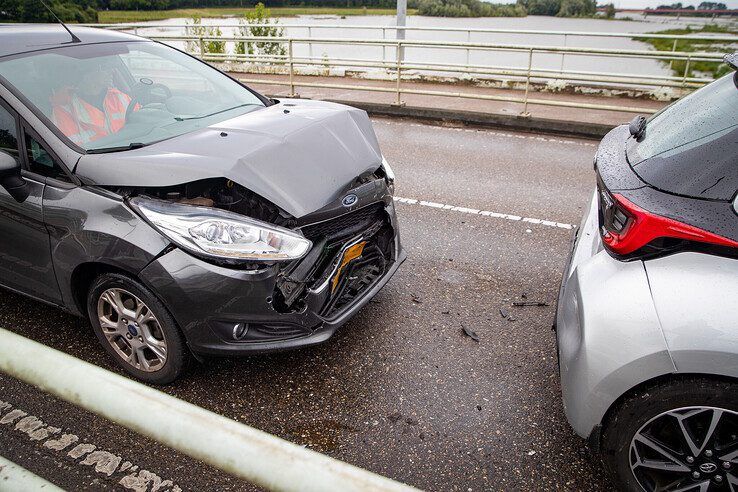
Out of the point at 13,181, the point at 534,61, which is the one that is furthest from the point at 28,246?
the point at 534,61

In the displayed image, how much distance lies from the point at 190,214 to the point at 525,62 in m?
8.66

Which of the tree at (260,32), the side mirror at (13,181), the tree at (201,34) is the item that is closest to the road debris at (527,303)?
the side mirror at (13,181)

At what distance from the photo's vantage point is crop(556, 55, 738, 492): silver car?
1.86 m

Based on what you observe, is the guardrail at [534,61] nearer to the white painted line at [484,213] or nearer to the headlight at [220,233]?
the white painted line at [484,213]

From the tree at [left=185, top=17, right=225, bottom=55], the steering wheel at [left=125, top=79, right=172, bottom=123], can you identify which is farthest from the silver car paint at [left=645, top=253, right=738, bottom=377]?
the tree at [left=185, top=17, right=225, bottom=55]

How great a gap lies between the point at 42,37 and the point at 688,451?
404 cm

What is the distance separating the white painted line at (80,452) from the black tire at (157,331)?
465 mm

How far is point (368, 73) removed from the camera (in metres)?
14.1

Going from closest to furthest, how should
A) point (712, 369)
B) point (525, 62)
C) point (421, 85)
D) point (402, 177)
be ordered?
1. point (712, 369)
2. point (402, 177)
3. point (525, 62)
4. point (421, 85)

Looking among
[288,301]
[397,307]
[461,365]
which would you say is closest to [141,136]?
[288,301]

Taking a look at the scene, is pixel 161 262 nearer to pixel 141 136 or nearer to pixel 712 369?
pixel 141 136

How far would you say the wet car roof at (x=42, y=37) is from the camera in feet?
10.6

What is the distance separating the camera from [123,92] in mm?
3457

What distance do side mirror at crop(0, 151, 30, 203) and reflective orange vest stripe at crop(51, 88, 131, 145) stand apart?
29 centimetres
